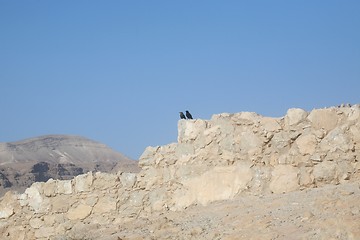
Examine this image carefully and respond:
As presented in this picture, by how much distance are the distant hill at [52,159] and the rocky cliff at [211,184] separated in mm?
24086

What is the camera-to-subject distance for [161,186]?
10492 mm

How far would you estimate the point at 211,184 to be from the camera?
10.1 meters

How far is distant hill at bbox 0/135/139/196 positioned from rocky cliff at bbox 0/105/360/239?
24086 millimetres

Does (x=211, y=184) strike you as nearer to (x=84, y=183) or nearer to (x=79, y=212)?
Answer: (x=84, y=183)

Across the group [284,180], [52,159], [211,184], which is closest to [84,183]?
[211,184]

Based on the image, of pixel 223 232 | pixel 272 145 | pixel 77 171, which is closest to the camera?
pixel 223 232

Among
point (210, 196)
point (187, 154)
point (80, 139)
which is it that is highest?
point (80, 139)

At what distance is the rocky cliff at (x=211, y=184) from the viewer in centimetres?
901

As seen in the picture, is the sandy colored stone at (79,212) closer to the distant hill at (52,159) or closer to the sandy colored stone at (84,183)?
the sandy colored stone at (84,183)

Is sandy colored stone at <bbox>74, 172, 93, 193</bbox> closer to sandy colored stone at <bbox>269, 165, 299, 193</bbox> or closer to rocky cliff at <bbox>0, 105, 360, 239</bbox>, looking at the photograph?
rocky cliff at <bbox>0, 105, 360, 239</bbox>

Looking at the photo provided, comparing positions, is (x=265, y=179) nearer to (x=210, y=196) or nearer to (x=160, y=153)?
(x=210, y=196)

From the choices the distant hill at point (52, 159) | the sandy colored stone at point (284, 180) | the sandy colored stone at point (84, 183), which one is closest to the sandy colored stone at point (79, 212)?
the sandy colored stone at point (84, 183)

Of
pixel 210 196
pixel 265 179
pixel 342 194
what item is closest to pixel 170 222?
pixel 210 196

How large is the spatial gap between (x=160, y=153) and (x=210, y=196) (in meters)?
1.25
